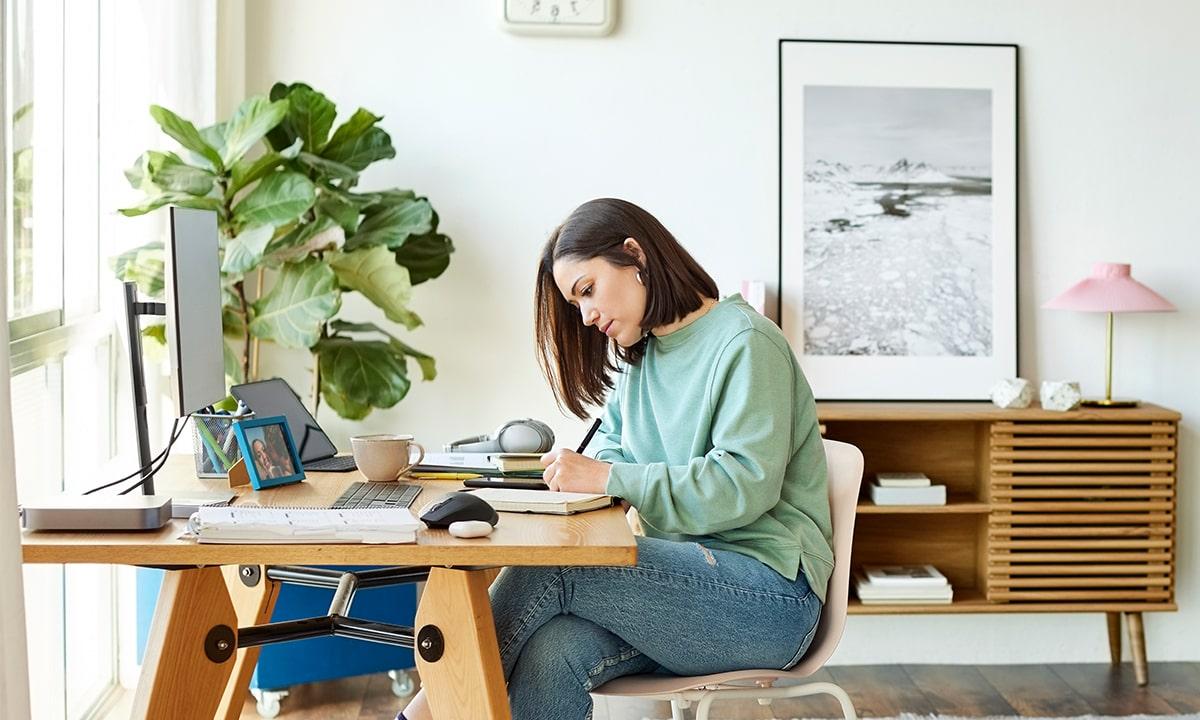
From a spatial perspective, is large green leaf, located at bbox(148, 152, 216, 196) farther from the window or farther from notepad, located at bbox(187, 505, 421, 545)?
notepad, located at bbox(187, 505, 421, 545)

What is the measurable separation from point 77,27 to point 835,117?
6.65 ft

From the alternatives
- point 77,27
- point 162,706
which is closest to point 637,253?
point 162,706

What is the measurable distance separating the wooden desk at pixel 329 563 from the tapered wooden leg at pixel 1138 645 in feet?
7.45

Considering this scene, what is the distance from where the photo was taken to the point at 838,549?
2033mm

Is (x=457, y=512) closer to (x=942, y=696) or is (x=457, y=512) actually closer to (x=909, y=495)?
(x=909, y=495)

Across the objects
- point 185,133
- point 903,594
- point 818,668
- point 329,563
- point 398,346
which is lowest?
point 903,594

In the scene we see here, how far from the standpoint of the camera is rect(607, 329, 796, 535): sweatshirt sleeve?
1.85 metres

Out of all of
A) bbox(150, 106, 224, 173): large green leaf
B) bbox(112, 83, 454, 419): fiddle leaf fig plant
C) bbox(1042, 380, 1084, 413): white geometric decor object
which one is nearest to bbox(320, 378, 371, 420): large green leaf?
bbox(112, 83, 454, 419): fiddle leaf fig plant

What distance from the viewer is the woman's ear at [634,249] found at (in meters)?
2.06

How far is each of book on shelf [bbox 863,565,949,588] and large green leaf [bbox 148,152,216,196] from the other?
2017mm

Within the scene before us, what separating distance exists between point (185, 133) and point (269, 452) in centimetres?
120

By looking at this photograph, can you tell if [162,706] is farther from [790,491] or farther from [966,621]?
[966,621]

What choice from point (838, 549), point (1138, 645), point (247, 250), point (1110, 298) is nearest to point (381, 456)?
point (838, 549)

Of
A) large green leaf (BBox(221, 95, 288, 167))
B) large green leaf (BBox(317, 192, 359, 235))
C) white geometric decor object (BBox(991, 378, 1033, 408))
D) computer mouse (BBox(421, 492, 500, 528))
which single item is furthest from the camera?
white geometric decor object (BBox(991, 378, 1033, 408))
